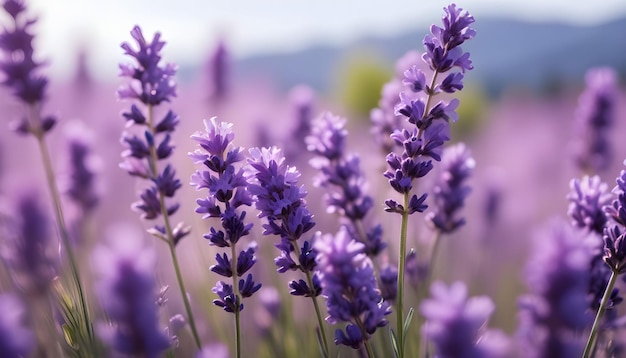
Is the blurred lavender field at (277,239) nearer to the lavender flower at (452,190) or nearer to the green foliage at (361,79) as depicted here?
the lavender flower at (452,190)

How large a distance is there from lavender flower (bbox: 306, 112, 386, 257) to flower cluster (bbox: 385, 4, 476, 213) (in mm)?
311

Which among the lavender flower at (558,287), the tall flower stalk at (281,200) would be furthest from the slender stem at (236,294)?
the lavender flower at (558,287)

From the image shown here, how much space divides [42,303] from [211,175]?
3.32ft

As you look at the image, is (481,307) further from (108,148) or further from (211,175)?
(108,148)

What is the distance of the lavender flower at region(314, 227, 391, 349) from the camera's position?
1.10 metres

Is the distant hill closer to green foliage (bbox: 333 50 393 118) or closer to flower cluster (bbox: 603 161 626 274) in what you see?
green foliage (bbox: 333 50 393 118)

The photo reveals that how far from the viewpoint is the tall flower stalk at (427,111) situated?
4.50ft

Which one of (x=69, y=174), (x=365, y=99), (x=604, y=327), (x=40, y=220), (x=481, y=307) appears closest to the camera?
(x=481, y=307)

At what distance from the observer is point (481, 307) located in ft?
2.61

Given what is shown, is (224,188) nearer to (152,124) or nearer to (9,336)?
(152,124)

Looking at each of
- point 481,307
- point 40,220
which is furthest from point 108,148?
point 481,307

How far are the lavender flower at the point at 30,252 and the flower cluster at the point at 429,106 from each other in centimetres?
108

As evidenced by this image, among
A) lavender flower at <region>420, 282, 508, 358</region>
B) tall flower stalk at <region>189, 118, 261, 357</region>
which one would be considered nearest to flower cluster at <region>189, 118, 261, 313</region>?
tall flower stalk at <region>189, 118, 261, 357</region>

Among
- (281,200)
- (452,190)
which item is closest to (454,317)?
(281,200)
